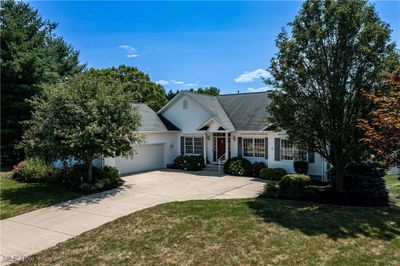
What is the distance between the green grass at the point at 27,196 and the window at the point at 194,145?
34.1ft

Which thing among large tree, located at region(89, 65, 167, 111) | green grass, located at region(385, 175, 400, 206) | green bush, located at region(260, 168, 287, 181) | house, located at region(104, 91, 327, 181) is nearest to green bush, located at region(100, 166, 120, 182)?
house, located at region(104, 91, 327, 181)

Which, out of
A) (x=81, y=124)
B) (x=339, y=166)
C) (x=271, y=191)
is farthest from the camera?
(x=81, y=124)

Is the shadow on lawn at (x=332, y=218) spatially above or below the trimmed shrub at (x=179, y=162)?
below

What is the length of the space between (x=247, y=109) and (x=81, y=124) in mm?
12474

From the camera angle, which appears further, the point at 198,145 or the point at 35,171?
the point at 198,145

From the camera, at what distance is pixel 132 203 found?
478 inches

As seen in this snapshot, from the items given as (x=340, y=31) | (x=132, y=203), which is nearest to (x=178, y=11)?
(x=340, y=31)

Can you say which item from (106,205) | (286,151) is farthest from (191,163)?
(106,205)

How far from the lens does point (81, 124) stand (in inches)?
552

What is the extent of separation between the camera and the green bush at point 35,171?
54.4 ft

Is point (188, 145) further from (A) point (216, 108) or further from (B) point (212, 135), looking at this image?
(A) point (216, 108)

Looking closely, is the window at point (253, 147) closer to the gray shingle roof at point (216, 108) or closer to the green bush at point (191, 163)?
the gray shingle roof at point (216, 108)

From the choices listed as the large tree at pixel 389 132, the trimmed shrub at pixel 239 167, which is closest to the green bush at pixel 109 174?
the trimmed shrub at pixel 239 167

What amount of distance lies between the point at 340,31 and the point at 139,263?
34.4 feet
